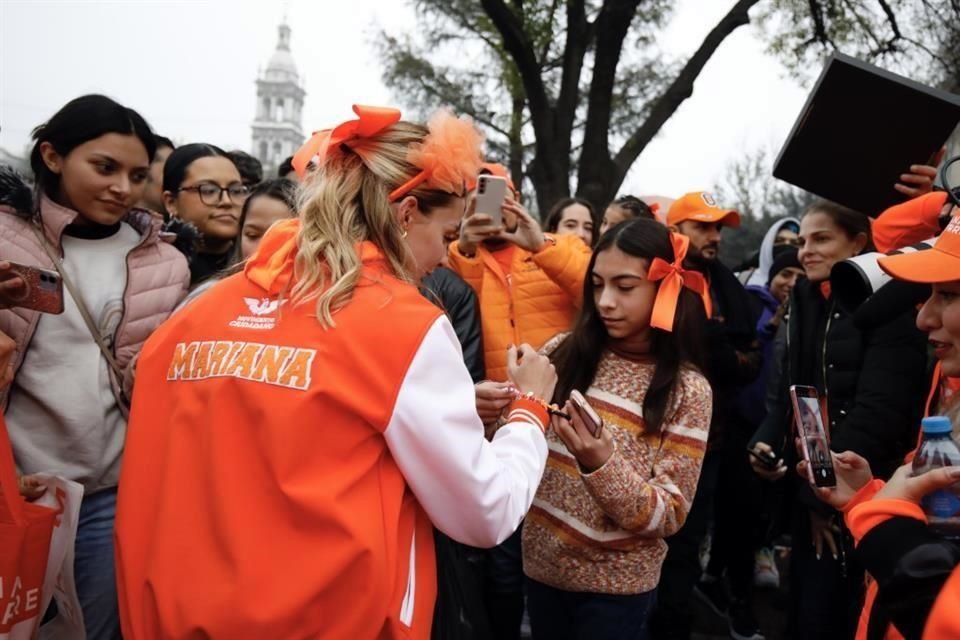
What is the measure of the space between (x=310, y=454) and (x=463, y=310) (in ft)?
6.46

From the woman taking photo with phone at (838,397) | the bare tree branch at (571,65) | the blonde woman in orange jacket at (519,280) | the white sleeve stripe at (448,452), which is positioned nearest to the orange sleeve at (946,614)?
the white sleeve stripe at (448,452)

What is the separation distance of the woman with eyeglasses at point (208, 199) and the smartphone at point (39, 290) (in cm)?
132

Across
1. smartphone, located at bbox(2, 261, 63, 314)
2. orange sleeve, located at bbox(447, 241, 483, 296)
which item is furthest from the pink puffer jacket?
orange sleeve, located at bbox(447, 241, 483, 296)

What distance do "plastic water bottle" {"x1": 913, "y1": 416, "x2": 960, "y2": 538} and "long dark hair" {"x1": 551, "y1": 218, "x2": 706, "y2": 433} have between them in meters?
1.02

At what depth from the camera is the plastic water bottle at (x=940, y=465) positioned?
4.70 feet

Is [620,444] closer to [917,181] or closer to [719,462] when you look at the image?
[917,181]

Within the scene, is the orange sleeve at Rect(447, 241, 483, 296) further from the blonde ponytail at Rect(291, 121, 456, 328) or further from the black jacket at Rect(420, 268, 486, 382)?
the blonde ponytail at Rect(291, 121, 456, 328)

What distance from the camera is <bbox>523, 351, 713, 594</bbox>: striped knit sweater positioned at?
229 cm

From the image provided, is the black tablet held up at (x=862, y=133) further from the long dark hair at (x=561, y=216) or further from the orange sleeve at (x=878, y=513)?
the long dark hair at (x=561, y=216)

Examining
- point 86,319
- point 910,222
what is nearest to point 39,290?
point 86,319

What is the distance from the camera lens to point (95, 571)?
2357 mm

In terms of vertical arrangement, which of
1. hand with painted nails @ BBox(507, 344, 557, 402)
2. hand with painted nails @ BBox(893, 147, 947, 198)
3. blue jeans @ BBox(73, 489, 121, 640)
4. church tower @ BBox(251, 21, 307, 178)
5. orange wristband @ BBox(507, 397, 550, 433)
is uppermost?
hand with painted nails @ BBox(893, 147, 947, 198)

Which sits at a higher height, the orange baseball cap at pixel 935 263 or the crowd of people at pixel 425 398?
the orange baseball cap at pixel 935 263

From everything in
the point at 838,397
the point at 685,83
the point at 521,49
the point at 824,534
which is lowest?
the point at 824,534
